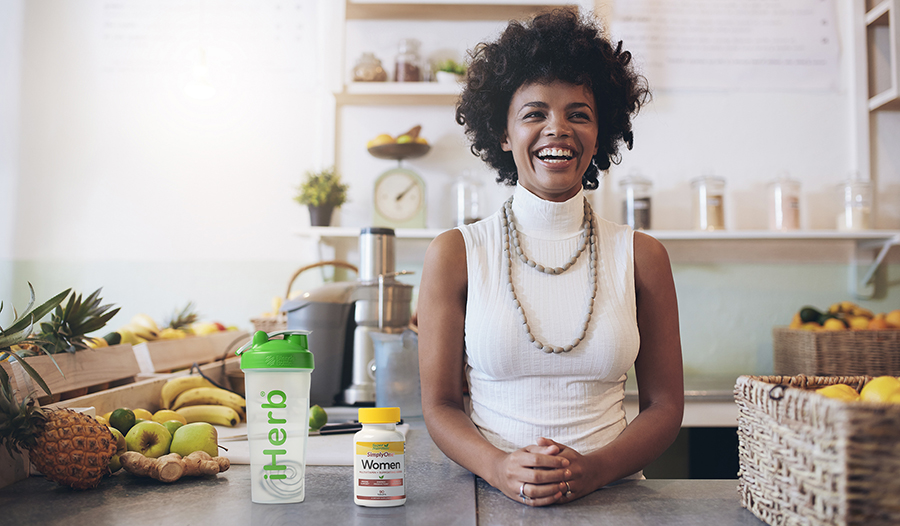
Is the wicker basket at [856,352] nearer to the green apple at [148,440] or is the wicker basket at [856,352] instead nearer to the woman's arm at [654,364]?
the woman's arm at [654,364]

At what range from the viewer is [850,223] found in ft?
7.14

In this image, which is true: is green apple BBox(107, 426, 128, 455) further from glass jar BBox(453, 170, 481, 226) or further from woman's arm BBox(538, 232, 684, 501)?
glass jar BBox(453, 170, 481, 226)

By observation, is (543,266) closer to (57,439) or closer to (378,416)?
(378,416)

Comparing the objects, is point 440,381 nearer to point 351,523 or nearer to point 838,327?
point 351,523

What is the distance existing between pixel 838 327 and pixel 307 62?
201cm

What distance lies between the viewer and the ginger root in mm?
819

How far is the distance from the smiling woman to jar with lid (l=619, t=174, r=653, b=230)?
1135 mm

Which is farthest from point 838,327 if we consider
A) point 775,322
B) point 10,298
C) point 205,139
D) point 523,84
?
point 10,298

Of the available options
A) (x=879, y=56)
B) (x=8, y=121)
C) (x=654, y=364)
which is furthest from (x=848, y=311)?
(x=8, y=121)

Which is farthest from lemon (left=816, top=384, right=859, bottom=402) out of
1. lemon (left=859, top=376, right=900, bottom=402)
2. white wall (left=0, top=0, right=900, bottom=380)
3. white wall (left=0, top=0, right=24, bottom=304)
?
white wall (left=0, top=0, right=24, bottom=304)

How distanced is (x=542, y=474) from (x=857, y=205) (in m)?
2.01

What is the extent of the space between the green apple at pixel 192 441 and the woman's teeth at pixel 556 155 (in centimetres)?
65

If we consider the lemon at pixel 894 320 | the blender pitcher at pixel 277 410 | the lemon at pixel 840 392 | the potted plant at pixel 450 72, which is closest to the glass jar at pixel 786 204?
the lemon at pixel 894 320

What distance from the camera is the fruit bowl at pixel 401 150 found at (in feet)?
7.10
